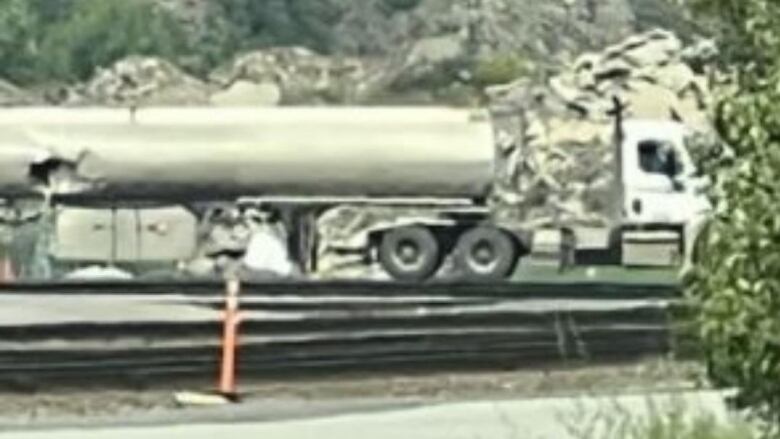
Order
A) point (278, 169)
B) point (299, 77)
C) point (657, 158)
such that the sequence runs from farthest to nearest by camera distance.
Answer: point (299, 77)
point (657, 158)
point (278, 169)

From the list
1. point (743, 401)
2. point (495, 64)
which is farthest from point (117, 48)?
point (743, 401)

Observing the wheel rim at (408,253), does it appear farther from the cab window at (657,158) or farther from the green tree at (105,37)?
the green tree at (105,37)

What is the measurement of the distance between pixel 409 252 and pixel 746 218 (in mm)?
31640

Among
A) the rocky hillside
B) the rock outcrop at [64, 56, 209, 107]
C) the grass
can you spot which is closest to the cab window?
the rocky hillside

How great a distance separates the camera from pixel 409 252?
130 ft

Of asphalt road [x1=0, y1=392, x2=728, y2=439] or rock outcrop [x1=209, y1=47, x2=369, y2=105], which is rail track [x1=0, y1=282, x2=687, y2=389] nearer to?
asphalt road [x1=0, y1=392, x2=728, y2=439]

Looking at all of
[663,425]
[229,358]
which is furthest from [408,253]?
[663,425]

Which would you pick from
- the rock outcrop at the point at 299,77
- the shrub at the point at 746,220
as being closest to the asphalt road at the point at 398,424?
the shrub at the point at 746,220

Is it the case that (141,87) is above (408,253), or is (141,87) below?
above

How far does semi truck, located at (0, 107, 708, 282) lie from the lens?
39.0 meters

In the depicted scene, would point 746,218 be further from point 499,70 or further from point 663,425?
point 499,70

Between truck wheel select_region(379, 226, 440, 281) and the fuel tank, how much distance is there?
2.45ft

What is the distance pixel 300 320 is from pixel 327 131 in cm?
2142

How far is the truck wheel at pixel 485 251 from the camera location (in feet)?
127
